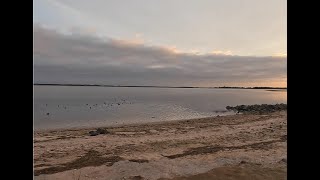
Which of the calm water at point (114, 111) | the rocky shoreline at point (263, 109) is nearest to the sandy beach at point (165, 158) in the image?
the calm water at point (114, 111)

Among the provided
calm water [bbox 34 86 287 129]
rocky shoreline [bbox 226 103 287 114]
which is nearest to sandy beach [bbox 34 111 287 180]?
calm water [bbox 34 86 287 129]

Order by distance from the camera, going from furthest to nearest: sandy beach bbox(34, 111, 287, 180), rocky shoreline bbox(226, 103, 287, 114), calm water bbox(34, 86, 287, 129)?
rocky shoreline bbox(226, 103, 287, 114)
calm water bbox(34, 86, 287, 129)
sandy beach bbox(34, 111, 287, 180)

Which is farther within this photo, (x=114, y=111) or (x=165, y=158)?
(x=114, y=111)

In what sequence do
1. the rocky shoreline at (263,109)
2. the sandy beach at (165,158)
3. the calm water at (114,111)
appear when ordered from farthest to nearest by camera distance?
the rocky shoreline at (263,109) < the calm water at (114,111) < the sandy beach at (165,158)

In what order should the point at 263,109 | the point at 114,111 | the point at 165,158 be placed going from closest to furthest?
the point at 165,158 → the point at 263,109 → the point at 114,111

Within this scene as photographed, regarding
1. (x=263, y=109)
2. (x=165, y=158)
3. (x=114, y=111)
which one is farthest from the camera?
(x=114, y=111)

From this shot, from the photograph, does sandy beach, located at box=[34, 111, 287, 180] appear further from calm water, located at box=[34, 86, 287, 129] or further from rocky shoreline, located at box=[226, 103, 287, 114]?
rocky shoreline, located at box=[226, 103, 287, 114]

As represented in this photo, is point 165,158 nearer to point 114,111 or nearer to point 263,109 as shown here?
point 263,109

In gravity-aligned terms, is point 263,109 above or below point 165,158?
below

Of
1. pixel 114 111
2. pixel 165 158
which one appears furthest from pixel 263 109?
pixel 165 158

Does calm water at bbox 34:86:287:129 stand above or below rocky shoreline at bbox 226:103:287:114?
below

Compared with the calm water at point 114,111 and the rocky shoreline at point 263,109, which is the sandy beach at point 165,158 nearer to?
the calm water at point 114,111
